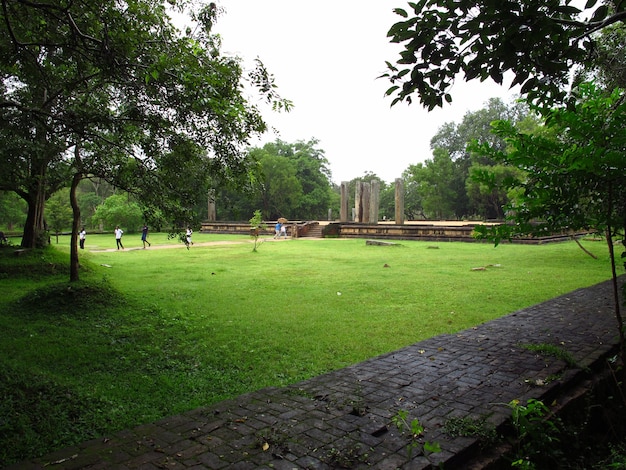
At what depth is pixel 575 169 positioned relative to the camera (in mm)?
3277

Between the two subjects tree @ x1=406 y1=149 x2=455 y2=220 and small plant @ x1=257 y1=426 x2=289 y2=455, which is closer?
small plant @ x1=257 y1=426 x2=289 y2=455

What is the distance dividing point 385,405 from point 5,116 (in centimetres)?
599

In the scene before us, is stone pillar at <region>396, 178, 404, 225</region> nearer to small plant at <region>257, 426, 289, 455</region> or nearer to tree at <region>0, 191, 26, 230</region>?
tree at <region>0, 191, 26, 230</region>

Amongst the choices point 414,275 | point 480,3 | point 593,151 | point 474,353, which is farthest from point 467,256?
point 480,3

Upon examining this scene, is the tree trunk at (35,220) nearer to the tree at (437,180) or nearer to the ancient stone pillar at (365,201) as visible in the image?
the ancient stone pillar at (365,201)

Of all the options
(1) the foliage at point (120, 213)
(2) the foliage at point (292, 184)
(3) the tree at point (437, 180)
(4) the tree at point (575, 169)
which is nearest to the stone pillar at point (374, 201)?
(2) the foliage at point (292, 184)

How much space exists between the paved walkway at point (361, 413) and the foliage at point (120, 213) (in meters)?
31.0

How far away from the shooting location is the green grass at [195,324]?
350cm

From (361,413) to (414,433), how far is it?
450 millimetres

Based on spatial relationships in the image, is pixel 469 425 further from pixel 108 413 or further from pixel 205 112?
pixel 205 112

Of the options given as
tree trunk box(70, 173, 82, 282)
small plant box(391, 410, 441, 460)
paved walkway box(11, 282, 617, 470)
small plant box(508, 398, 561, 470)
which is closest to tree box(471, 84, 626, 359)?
small plant box(508, 398, 561, 470)

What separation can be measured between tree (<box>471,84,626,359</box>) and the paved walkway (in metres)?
1.01

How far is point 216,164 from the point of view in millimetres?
5660

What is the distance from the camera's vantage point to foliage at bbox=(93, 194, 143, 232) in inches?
1261
